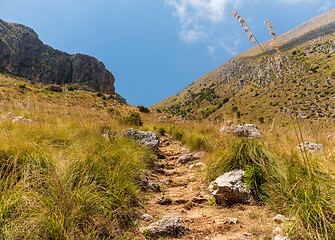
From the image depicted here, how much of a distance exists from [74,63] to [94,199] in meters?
118

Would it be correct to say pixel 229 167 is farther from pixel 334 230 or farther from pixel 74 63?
pixel 74 63

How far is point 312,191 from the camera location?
172 cm

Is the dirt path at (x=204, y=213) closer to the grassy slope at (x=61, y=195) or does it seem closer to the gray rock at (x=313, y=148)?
the grassy slope at (x=61, y=195)

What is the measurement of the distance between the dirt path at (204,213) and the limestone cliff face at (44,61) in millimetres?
91668

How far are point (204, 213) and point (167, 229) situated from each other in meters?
0.87

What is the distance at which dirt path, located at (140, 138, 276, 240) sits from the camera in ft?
6.43

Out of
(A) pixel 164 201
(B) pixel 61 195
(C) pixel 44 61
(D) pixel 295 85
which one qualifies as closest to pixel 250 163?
(A) pixel 164 201

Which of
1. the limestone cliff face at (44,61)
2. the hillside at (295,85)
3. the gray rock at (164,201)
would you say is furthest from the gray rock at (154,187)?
the limestone cliff face at (44,61)

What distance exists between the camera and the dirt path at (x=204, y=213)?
1.96 metres

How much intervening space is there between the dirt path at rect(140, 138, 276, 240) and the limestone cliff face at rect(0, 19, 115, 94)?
91668mm

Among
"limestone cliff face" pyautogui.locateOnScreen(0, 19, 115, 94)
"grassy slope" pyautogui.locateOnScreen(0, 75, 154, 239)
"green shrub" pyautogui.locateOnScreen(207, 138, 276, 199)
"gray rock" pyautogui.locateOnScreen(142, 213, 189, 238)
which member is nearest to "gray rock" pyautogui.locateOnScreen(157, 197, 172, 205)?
"grassy slope" pyautogui.locateOnScreen(0, 75, 154, 239)

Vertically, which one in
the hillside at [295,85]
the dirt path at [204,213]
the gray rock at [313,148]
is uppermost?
the hillside at [295,85]

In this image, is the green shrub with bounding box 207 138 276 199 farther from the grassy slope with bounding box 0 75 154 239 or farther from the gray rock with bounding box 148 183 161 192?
the grassy slope with bounding box 0 75 154 239

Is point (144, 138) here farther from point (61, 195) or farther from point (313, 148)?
point (313, 148)
